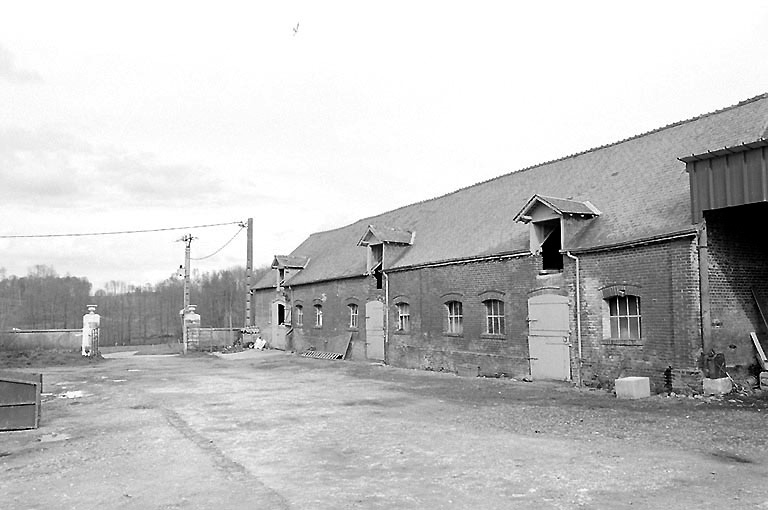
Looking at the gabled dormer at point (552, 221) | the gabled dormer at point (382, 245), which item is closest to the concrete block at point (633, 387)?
the gabled dormer at point (552, 221)

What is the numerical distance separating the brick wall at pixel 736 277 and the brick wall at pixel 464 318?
514 centimetres

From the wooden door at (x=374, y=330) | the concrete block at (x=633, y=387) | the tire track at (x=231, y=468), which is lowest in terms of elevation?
the tire track at (x=231, y=468)

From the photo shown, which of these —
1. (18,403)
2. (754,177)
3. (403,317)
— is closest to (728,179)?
(754,177)

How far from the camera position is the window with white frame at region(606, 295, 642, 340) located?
14.2 metres

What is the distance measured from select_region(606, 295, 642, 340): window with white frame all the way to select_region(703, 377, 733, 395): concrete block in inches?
81.0

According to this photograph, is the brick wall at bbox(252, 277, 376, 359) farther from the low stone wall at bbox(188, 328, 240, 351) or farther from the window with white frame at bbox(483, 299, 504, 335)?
the window with white frame at bbox(483, 299, 504, 335)

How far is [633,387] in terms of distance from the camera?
12961 millimetres

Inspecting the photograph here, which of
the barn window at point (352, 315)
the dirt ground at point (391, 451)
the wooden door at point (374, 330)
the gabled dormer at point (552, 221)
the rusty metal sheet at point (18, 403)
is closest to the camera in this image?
the dirt ground at point (391, 451)

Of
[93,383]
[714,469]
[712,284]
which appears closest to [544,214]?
[712,284]

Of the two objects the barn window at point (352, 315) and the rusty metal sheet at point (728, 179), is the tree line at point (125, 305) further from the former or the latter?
the rusty metal sheet at point (728, 179)

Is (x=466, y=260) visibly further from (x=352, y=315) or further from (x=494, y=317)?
(x=352, y=315)

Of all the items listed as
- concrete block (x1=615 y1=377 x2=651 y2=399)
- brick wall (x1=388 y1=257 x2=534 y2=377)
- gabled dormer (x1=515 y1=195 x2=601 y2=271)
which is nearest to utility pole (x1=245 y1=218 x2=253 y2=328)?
brick wall (x1=388 y1=257 x2=534 y2=377)

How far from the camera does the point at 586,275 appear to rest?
15.4 meters

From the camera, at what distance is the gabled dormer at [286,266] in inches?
1361
